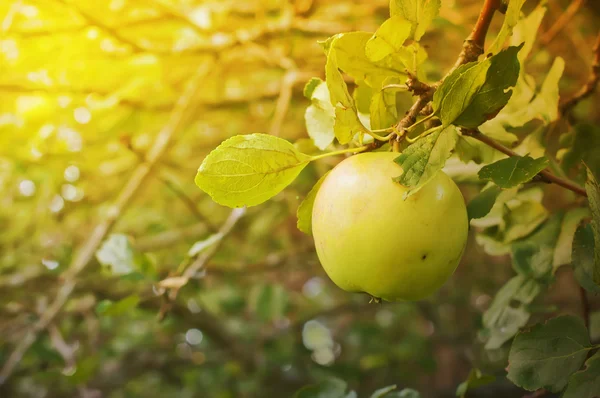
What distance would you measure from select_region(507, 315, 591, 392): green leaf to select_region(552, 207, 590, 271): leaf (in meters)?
0.15

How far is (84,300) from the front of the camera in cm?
185

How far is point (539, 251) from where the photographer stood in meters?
0.75

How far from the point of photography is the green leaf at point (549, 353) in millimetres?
583

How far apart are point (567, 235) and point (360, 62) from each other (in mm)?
424

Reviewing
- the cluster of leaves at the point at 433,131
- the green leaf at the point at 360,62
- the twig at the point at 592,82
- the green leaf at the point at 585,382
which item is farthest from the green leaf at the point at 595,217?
the twig at the point at 592,82

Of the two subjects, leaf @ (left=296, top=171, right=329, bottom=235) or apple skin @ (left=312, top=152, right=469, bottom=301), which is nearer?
apple skin @ (left=312, top=152, right=469, bottom=301)

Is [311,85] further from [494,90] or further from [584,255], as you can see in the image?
[584,255]

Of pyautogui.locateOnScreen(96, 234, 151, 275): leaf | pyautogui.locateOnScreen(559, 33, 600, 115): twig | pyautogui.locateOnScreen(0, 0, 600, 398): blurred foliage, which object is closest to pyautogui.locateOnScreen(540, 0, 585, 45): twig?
pyautogui.locateOnScreen(0, 0, 600, 398): blurred foliage

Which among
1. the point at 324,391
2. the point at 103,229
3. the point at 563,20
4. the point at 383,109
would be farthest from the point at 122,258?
the point at 563,20

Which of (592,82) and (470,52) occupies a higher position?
(470,52)

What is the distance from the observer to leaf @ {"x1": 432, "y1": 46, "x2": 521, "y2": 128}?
0.43 meters

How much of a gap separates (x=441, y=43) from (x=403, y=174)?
153cm

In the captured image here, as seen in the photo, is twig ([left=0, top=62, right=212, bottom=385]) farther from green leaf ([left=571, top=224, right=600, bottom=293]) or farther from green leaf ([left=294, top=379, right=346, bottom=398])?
green leaf ([left=571, top=224, right=600, bottom=293])

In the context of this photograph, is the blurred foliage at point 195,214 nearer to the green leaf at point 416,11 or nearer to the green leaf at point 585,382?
the green leaf at point 416,11
